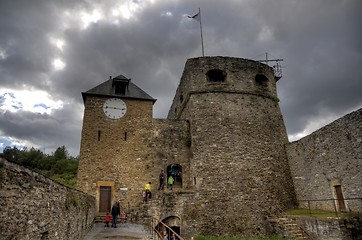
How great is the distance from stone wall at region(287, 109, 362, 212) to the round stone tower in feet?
3.20

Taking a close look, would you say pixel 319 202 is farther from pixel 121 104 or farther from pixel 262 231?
A: pixel 121 104

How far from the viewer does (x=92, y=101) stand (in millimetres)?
16672

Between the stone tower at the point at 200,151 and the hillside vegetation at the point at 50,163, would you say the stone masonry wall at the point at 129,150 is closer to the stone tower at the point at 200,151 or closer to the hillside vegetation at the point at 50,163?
the stone tower at the point at 200,151

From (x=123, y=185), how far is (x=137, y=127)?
3.57 meters

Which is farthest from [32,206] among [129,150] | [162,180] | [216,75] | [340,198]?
[216,75]

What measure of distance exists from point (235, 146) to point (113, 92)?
8308 millimetres

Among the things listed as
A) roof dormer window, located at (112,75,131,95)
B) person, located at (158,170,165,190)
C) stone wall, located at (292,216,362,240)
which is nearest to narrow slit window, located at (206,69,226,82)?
roof dormer window, located at (112,75,131,95)

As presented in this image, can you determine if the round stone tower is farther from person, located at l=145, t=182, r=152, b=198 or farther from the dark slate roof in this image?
the dark slate roof

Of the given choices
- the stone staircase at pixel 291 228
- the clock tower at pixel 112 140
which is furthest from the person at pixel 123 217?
the stone staircase at pixel 291 228

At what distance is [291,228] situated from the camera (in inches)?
514

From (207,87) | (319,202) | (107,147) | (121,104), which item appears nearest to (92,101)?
(121,104)

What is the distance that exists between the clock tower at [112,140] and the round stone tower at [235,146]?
130 inches

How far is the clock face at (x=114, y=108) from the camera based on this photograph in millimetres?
16672

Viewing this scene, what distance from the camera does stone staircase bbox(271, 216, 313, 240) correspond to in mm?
12339
